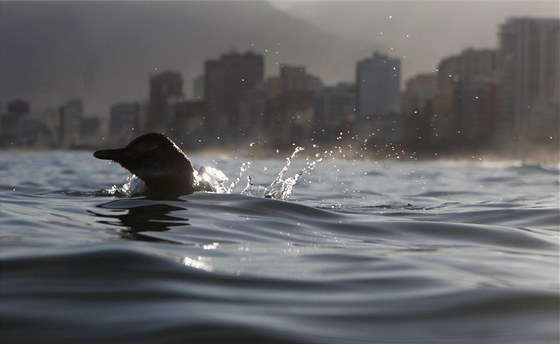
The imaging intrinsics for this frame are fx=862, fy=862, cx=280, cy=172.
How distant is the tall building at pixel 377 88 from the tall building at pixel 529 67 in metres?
19.4

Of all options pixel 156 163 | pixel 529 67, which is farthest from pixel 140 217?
pixel 529 67

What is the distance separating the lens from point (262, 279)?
465cm

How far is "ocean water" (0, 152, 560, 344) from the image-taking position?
362 cm

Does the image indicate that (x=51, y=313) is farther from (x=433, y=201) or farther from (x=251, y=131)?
(x=251, y=131)

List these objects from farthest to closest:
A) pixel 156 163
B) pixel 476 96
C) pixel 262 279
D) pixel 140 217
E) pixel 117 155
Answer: pixel 476 96 < pixel 156 163 < pixel 117 155 < pixel 140 217 < pixel 262 279

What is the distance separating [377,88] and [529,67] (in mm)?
28258

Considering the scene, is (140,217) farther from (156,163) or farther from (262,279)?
(262,279)

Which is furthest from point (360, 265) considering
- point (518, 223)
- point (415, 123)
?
point (415, 123)

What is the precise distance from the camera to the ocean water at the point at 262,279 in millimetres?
3619

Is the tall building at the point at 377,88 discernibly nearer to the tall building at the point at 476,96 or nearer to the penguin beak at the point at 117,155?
the tall building at the point at 476,96

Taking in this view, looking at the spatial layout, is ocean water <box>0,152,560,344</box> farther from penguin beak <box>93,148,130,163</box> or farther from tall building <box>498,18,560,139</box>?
tall building <box>498,18,560,139</box>

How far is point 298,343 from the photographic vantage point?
342cm

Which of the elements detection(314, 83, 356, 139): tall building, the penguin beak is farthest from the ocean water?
detection(314, 83, 356, 139): tall building

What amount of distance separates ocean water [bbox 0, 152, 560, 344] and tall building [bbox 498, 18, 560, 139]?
145166mm
